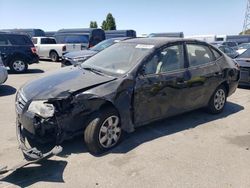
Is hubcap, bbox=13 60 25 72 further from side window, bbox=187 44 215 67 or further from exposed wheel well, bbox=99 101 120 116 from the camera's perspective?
exposed wheel well, bbox=99 101 120 116

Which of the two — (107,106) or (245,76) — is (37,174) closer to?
(107,106)

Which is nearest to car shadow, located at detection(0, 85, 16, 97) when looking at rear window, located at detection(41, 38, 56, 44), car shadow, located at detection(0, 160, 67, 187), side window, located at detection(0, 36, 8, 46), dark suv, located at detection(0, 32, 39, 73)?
dark suv, located at detection(0, 32, 39, 73)

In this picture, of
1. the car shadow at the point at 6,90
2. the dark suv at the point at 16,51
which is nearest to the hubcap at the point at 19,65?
the dark suv at the point at 16,51

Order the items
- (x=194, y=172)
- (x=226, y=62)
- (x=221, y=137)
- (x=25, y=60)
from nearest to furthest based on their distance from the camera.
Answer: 1. (x=194, y=172)
2. (x=221, y=137)
3. (x=226, y=62)
4. (x=25, y=60)

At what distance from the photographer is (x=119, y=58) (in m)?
5.03

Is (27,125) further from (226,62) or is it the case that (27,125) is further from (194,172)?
(226,62)

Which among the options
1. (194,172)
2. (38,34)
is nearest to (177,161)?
(194,172)

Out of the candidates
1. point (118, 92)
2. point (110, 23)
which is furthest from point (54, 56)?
point (110, 23)

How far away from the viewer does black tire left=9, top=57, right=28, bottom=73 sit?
1215 centimetres

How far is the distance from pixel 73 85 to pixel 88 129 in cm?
67

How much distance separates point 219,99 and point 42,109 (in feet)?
13.0

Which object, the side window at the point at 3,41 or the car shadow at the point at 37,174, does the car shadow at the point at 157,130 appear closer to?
the car shadow at the point at 37,174

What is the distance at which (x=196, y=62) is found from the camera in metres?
5.57

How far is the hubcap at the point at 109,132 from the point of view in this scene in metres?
4.17
